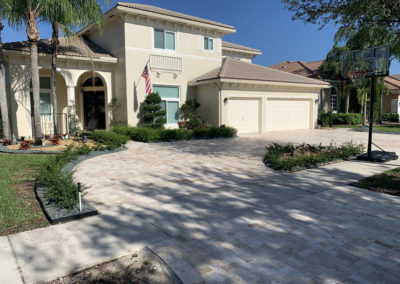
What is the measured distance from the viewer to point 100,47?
18.2m

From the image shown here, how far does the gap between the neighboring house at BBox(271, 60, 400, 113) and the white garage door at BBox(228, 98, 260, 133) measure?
1148cm

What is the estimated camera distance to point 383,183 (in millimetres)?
6809

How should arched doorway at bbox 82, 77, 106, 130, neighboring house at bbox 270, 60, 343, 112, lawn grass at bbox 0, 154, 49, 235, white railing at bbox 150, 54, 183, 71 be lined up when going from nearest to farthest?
lawn grass at bbox 0, 154, 49, 235 → white railing at bbox 150, 54, 183, 71 → arched doorway at bbox 82, 77, 106, 130 → neighboring house at bbox 270, 60, 343, 112

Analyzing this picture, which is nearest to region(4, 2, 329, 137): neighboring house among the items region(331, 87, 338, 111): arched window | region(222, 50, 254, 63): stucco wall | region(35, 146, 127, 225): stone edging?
region(222, 50, 254, 63): stucco wall

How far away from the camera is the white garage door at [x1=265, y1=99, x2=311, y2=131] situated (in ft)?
65.7

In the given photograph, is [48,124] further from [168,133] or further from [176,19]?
[176,19]

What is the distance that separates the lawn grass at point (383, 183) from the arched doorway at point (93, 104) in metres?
15.3

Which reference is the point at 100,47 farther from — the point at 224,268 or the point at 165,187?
the point at 224,268

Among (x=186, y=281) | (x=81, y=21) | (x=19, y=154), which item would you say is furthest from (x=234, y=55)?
(x=186, y=281)

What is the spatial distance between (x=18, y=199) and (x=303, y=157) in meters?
7.64

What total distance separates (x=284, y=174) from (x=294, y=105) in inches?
579

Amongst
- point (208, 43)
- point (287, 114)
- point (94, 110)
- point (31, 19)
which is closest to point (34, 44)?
point (31, 19)

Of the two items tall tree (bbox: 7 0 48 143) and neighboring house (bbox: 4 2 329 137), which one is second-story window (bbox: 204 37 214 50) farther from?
tall tree (bbox: 7 0 48 143)

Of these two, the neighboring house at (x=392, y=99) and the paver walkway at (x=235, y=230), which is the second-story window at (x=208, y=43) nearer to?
the paver walkway at (x=235, y=230)
